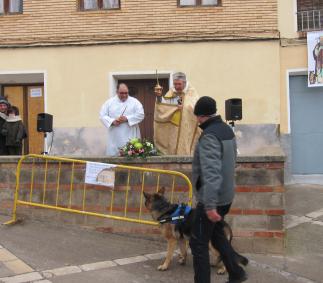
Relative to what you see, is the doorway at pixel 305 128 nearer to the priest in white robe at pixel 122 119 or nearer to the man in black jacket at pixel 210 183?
the priest in white robe at pixel 122 119

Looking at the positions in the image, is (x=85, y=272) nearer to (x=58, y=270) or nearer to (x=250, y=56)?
(x=58, y=270)

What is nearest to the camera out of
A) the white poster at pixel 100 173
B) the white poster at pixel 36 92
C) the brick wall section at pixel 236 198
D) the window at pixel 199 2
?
the brick wall section at pixel 236 198

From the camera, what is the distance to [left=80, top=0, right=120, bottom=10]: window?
11.0 meters

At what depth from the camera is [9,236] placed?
21.2ft

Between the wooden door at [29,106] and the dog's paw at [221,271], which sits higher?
the wooden door at [29,106]

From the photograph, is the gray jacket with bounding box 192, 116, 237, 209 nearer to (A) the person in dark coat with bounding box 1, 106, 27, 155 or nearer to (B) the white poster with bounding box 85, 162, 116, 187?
(B) the white poster with bounding box 85, 162, 116, 187

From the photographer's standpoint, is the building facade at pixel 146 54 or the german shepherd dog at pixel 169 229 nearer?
the german shepherd dog at pixel 169 229

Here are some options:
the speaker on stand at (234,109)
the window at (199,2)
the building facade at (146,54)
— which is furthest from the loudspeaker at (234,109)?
the window at (199,2)

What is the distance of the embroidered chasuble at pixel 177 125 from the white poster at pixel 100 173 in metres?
1.09

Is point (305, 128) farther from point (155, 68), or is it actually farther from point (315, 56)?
point (155, 68)

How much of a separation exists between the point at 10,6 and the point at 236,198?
764 cm

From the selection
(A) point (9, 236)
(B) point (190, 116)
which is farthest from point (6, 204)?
(B) point (190, 116)

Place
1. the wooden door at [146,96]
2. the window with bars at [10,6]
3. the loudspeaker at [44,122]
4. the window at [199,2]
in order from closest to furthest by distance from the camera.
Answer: the loudspeaker at [44,122]
the window at [199,2]
the window with bars at [10,6]
the wooden door at [146,96]

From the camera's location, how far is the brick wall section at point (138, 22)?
1056 centimetres
